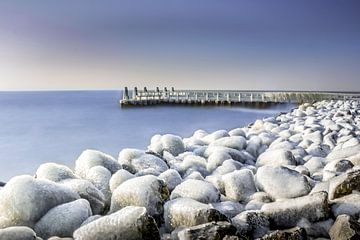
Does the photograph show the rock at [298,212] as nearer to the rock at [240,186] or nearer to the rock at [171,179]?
the rock at [240,186]

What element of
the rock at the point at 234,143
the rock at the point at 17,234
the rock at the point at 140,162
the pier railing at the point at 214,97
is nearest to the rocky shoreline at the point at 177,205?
the rock at the point at 17,234

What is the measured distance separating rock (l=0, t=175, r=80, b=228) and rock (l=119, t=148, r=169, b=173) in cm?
97

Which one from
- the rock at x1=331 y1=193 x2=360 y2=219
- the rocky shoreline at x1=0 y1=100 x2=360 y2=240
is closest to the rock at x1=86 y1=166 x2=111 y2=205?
the rocky shoreline at x1=0 y1=100 x2=360 y2=240

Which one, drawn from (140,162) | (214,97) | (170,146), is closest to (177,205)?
(140,162)

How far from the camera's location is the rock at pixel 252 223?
1.79m

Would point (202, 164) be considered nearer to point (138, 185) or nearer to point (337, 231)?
point (138, 185)

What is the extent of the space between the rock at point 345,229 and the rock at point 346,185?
0.35 meters

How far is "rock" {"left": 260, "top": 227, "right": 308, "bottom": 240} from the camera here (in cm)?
163

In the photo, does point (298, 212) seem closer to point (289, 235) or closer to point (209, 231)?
point (289, 235)

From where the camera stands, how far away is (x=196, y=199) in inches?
83.4

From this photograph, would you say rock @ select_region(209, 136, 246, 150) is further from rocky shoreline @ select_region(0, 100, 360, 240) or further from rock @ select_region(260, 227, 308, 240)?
rock @ select_region(260, 227, 308, 240)

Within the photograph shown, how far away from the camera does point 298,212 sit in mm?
1867

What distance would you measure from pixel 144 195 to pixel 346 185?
99 cm

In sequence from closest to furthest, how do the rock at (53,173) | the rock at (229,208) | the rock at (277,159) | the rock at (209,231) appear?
1. the rock at (209,231)
2. the rock at (229,208)
3. the rock at (53,173)
4. the rock at (277,159)
